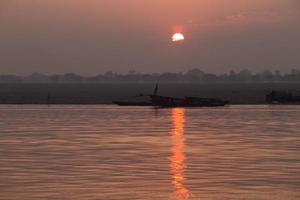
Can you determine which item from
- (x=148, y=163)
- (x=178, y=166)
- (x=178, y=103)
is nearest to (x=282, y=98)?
(x=178, y=103)

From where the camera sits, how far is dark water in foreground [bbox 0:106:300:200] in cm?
2353

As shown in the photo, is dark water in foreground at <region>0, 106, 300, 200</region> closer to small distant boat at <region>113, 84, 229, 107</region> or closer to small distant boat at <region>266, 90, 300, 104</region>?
small distant boat at <region>113, 84, 229, 107</region>

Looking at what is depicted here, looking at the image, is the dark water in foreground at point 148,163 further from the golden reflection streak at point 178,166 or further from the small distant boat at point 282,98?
the small distant boat at point 282,98

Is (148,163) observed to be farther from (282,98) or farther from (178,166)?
(282,98)

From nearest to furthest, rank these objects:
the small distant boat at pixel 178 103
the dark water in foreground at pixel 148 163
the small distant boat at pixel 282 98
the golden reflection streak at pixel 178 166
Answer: the golden reflection streak at pixel 178 166, the dark water in foreground at pixel 148 163, the small distant boat at pixel 178 103, the small distant boat at pixel 282 98

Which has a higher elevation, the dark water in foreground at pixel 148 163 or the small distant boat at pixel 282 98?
the small distant boat at pixel 282 98

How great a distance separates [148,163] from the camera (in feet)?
99.9

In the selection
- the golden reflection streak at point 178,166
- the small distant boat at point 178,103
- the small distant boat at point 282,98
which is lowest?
the golden reflection streak at point 178,166

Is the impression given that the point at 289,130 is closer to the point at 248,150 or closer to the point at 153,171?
the point at 248,150

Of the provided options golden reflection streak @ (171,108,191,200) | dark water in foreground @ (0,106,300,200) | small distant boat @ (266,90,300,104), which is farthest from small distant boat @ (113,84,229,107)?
golden reflection streak @ (171,108,191,200)

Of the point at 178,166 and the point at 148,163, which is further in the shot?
the point at 148,163

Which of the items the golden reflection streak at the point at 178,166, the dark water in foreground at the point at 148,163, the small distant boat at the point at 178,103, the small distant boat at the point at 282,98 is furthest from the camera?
the small distant boat at the point at 282,98

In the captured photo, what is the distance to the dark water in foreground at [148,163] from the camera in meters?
23.5

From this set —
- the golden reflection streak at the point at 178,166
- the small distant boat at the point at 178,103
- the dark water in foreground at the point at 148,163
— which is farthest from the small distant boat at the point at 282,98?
the golden reflection streak at the point at 178,166
